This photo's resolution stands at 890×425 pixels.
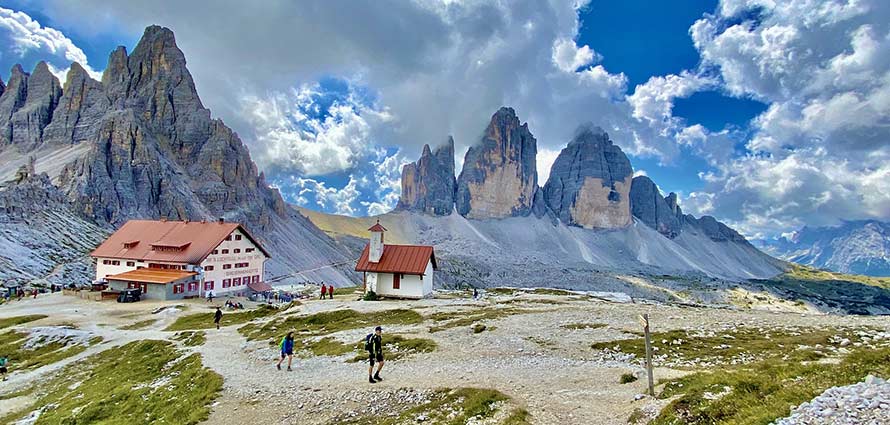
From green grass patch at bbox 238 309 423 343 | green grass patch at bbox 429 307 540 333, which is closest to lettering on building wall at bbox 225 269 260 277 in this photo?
green grass patch at bbox 238 309 423 343

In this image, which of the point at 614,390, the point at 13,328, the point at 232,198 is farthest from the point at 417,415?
the point at 232,198

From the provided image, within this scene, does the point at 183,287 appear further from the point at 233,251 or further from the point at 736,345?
the point at 736,345

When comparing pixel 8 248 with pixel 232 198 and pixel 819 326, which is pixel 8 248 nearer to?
pixel 232 198

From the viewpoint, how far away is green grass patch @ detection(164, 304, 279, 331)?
46094 millimetres

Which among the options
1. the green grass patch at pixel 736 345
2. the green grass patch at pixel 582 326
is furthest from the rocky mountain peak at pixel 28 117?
the green grass patch at pixel 736 345

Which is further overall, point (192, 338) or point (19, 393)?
point (192, 338)

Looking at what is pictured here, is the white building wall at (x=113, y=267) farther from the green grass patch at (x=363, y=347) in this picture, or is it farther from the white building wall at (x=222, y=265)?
the green grass patch at (x=363, y=347)

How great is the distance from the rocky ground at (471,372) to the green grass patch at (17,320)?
52.2ft

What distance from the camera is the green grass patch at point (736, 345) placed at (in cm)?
2031

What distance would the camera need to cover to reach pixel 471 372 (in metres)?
21.2

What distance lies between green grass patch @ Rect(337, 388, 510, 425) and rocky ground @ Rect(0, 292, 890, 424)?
278mm

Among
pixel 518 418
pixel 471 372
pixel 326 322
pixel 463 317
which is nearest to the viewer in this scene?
pixel 518 418

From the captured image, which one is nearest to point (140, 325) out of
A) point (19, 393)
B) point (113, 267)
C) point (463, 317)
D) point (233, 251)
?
point (19, 393)

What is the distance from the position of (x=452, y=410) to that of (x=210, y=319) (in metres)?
41.9
